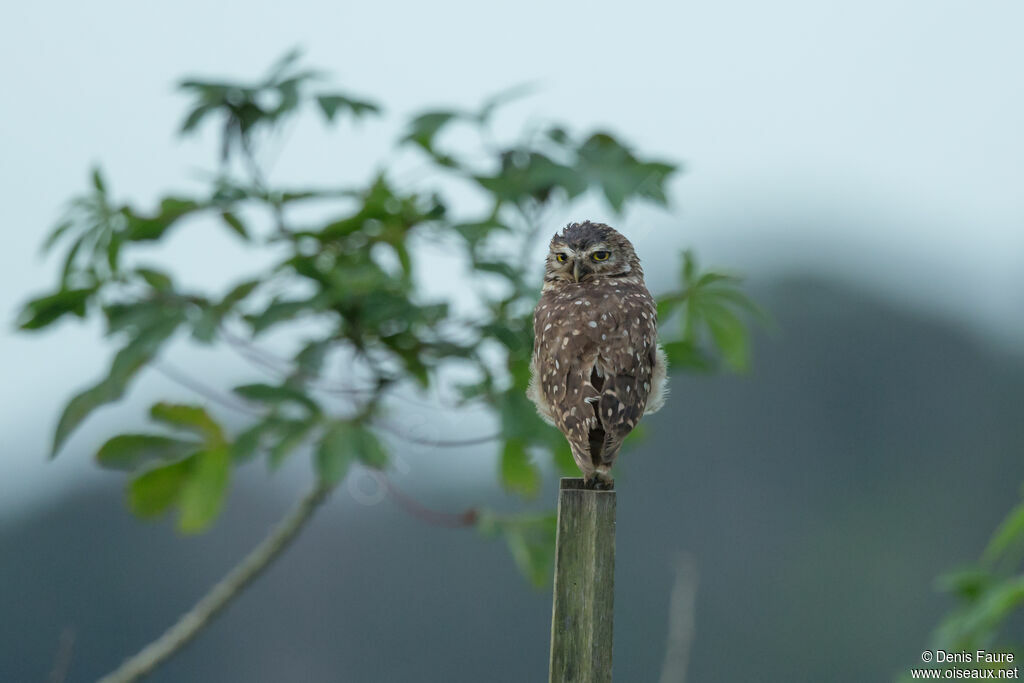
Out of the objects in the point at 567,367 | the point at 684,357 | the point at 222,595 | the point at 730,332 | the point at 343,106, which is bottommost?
the point at 222,595

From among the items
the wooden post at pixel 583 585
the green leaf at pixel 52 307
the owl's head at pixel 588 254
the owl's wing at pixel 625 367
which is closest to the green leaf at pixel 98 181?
the green leaf at pixel 52 307

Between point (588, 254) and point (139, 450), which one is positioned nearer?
point (588, 254)

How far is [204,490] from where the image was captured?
8.83 ft

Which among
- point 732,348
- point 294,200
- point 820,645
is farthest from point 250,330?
point 820,645

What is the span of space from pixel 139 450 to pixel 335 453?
66cm

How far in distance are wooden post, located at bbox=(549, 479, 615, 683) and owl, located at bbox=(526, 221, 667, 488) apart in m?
0.08

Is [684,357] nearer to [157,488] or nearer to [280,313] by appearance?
[280,313]

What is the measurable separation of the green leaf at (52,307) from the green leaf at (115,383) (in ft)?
0.94

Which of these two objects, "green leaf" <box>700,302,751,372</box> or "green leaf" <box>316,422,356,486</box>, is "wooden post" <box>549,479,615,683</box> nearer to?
"green leaf" <box>316,422,356,486</box>

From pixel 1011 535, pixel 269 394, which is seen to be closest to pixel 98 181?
pixel 269 394

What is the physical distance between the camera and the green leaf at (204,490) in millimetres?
2627

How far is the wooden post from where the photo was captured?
2250 mm

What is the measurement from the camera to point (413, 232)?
114 inches

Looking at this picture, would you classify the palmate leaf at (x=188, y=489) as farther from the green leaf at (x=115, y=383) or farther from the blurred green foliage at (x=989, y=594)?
the blurred green foliage at (x=989, y=594)
